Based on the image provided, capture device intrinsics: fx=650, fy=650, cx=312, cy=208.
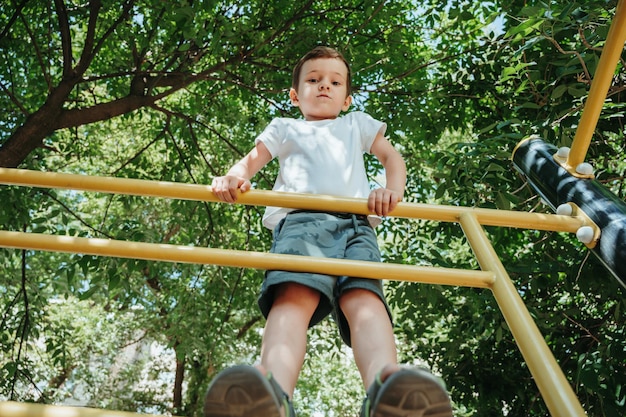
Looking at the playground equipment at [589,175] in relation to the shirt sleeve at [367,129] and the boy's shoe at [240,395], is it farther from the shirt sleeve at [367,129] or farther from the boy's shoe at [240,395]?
the boy's shoe at [240,395]

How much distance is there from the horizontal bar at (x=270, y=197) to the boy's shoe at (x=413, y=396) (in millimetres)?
654

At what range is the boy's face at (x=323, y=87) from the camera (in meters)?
2.18

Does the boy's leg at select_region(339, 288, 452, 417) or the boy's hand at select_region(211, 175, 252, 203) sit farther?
the boy's hand at select_region(211, 175, 252, 203)

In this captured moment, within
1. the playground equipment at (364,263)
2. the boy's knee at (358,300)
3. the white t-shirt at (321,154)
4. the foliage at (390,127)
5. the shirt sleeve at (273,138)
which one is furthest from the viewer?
the foliage at (390,127)

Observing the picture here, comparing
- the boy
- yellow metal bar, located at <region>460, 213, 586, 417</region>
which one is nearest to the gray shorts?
the boy

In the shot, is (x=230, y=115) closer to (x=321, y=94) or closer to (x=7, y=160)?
(x=7, y=160)

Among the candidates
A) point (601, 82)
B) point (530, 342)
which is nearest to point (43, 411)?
point (530, 342)

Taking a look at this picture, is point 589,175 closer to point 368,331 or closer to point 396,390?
point 368,331

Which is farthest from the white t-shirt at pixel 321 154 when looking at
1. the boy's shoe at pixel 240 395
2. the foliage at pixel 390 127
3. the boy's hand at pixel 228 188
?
the foliage at pixel 390 127

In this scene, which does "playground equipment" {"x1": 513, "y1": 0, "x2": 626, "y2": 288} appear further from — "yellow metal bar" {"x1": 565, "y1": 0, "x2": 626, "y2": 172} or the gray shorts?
the gray shorts

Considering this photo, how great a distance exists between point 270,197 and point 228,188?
0.12 meters

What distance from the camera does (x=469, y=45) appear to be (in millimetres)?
5133

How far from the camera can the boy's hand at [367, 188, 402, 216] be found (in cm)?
162

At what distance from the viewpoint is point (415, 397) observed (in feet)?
3.22
